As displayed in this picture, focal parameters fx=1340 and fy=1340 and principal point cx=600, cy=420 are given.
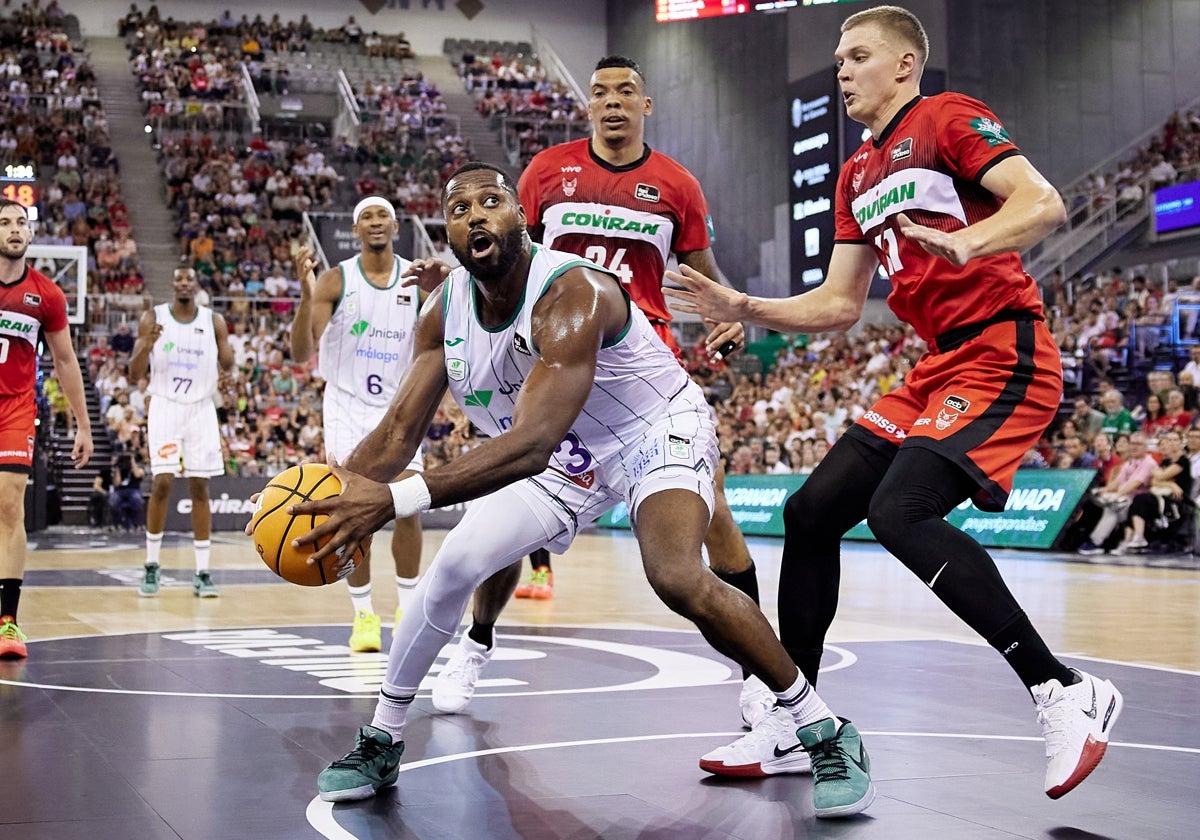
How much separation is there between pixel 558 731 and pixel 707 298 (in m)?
1.69

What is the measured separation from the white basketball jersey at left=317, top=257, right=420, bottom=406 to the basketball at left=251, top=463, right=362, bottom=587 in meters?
4.21

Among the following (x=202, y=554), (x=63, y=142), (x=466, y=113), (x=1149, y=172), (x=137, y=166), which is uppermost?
(x=466, y=113)

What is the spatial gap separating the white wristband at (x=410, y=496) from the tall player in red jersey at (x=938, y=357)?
1253 mm

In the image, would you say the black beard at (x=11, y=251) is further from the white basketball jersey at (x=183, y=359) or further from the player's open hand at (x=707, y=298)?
the player's open hand at (x=707, y=298)

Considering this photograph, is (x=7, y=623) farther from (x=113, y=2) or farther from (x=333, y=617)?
(x=113, y=2)

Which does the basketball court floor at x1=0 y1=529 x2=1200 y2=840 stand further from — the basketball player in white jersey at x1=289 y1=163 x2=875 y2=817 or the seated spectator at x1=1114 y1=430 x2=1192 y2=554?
the seated spectator at x1=1114 y1=430 x2=1192 y2=554

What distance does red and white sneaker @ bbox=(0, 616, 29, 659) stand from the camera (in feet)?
21.9

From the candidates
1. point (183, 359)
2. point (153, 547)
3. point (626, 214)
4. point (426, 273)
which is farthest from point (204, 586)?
point (426, 273)

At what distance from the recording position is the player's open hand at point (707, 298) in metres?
4.24

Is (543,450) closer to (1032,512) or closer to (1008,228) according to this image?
(1008,228)

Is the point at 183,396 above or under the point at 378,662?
above

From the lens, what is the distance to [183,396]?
10758 millimetres

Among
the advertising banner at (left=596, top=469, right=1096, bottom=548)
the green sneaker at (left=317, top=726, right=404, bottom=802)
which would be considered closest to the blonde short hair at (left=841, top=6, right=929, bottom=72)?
the green sneaker at (left=317, top=726, right=404, bottom=802)

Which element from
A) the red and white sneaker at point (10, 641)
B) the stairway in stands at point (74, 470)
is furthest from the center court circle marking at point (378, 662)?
the stairway in stands at point (74, 470)
